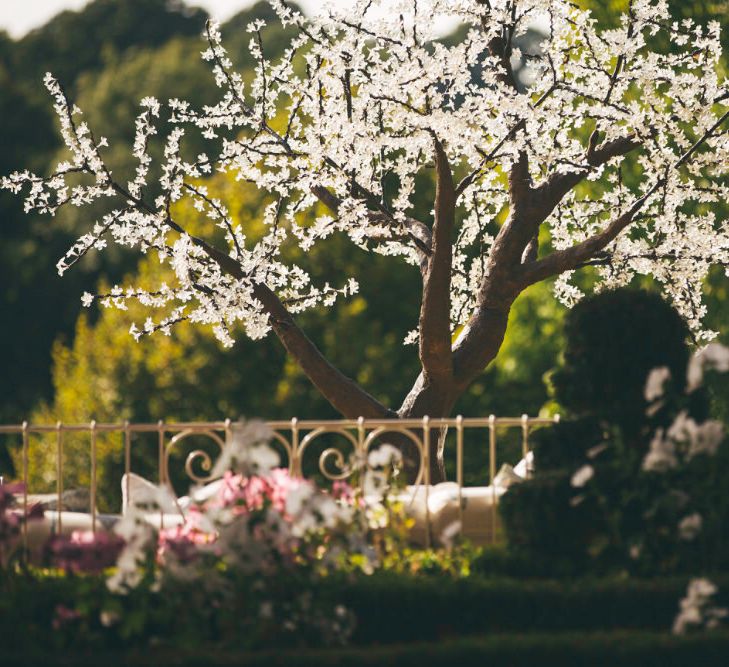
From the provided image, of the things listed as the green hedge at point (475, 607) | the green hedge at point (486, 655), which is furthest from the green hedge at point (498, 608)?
the green hedge at point (486, 655)

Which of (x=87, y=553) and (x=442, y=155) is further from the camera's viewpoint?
(x=442, y=155)

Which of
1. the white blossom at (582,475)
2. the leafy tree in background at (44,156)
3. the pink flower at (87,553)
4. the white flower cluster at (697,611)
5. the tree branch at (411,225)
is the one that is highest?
the leafy tree in background at (44,156)

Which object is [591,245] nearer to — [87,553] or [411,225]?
[411,225]

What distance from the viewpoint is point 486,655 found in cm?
502

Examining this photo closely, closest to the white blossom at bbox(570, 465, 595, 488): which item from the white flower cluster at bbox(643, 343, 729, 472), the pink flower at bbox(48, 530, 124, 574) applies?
the white flower cluster at bbox(643, 343, 729, 472)

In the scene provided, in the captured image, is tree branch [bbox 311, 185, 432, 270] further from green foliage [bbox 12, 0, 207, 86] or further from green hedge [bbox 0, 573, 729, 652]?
green foliage [bbox 12, 0, 207, 86]

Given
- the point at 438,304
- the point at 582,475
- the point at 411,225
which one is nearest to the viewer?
the point at 582,475

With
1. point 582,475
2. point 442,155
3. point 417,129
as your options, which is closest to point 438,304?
point 442,155

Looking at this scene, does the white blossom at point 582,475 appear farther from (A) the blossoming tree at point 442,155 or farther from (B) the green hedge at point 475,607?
(A) the blossoming tree at point 442,155

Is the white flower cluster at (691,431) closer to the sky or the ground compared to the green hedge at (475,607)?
closer to the sky

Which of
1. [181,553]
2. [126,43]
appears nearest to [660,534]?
[181,553]

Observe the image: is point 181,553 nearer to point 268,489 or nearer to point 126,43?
point 268,489

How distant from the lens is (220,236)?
22.7 meters

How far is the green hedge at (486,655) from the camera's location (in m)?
4.94
